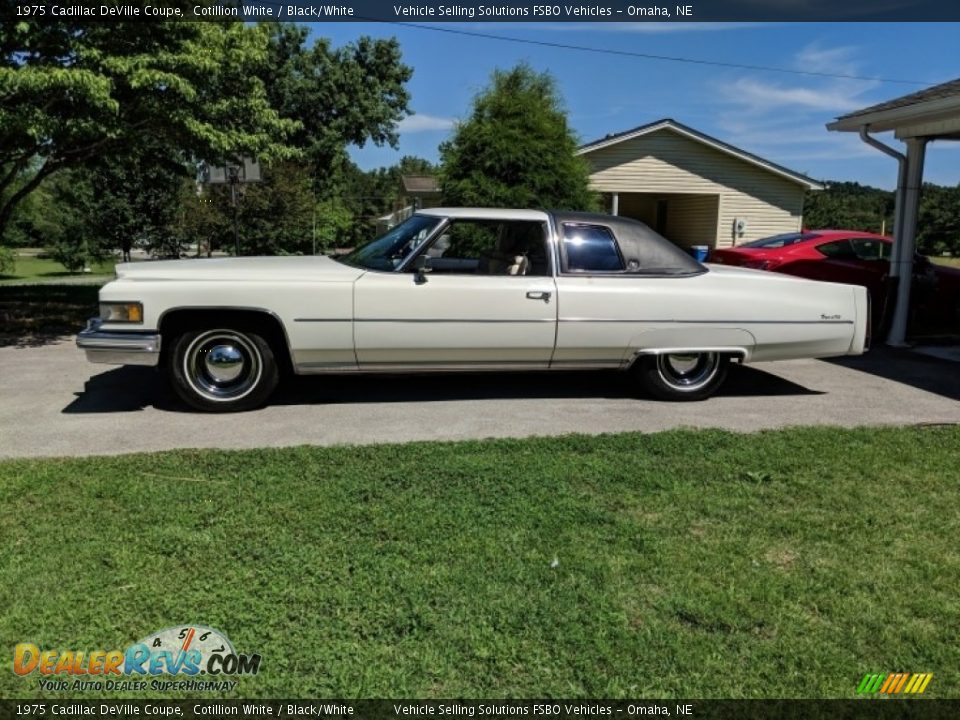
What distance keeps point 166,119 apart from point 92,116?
1.00 metres

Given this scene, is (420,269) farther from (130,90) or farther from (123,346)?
(130,90)

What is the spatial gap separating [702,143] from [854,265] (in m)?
12.3

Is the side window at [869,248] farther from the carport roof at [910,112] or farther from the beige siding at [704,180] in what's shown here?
the beige siding at [704,180]

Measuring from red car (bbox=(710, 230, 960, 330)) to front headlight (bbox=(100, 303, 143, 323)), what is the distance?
8101 mm

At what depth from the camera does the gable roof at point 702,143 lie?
2059 cm

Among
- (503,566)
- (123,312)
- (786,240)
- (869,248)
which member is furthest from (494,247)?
(869,248)

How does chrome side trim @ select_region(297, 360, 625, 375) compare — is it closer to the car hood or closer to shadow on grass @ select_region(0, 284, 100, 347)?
the car hood

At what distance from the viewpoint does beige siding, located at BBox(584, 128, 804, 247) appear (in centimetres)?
2116

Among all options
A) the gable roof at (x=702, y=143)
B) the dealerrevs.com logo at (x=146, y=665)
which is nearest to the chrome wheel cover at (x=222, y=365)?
the dealerrevs.com logo at (x=146, y=665)

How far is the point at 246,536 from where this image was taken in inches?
135

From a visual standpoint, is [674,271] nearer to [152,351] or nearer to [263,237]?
[152,351]

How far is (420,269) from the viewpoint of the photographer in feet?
18.9

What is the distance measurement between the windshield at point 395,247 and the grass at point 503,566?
178cm

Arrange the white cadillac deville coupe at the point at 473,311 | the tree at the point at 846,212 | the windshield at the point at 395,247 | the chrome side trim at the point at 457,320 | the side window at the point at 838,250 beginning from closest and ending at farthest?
the white cadillac deville coupe at the point at 473,311 < the chrome side trim at the point at 457,320 < the windshield at the point at 395,247 < the side window at the point at 838,250 < the tree at the point at 846,212
